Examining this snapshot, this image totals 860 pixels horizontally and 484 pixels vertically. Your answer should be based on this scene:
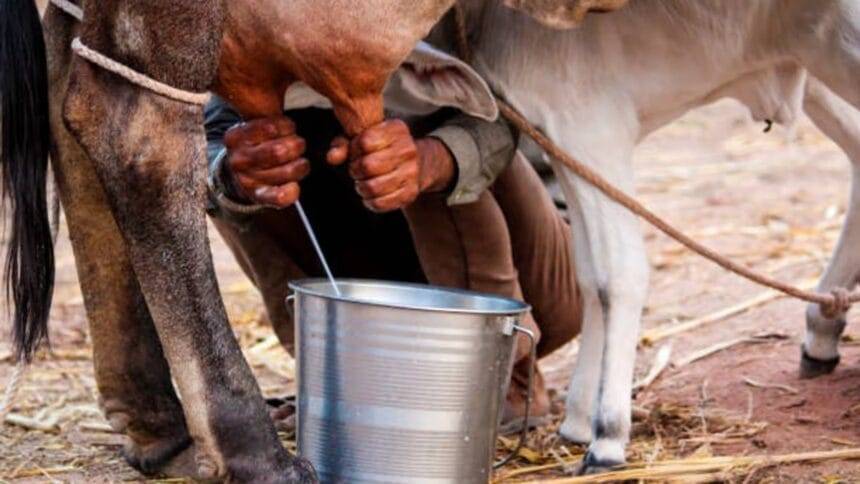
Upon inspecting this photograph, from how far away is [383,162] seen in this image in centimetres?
304

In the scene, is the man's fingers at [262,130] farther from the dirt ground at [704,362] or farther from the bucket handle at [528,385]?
the dirt ground at [704,362]

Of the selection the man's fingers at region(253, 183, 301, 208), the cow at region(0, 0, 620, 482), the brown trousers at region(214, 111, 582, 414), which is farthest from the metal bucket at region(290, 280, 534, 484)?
the brown trousers at region(214, 111, 582, 414)

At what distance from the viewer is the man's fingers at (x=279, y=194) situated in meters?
3.04

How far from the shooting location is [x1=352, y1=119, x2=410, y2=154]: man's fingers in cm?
300

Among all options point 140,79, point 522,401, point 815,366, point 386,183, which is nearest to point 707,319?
point 815,366

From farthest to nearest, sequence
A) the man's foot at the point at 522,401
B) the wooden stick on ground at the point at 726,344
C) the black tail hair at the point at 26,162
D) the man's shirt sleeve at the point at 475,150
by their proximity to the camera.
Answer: the wooden stick on ground at the point at 726,344, the man's foot at the point at 522,401, the man's shirt sleeve at the point at 475,150, the black tail hair at the point at 26,162

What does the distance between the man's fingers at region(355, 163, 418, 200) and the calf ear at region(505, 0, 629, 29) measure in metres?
0.40

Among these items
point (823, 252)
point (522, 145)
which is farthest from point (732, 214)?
point (522, 145)

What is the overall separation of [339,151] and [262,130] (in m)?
0.16

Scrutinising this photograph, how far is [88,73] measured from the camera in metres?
2.88

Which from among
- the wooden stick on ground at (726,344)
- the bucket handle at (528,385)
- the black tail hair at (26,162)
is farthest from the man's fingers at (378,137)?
the wooden stick on ground at (726,344)

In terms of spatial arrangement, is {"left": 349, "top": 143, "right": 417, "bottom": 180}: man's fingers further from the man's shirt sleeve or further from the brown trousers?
the brown trousers

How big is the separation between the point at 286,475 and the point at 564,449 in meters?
0.85

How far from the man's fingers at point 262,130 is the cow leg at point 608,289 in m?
0.61
